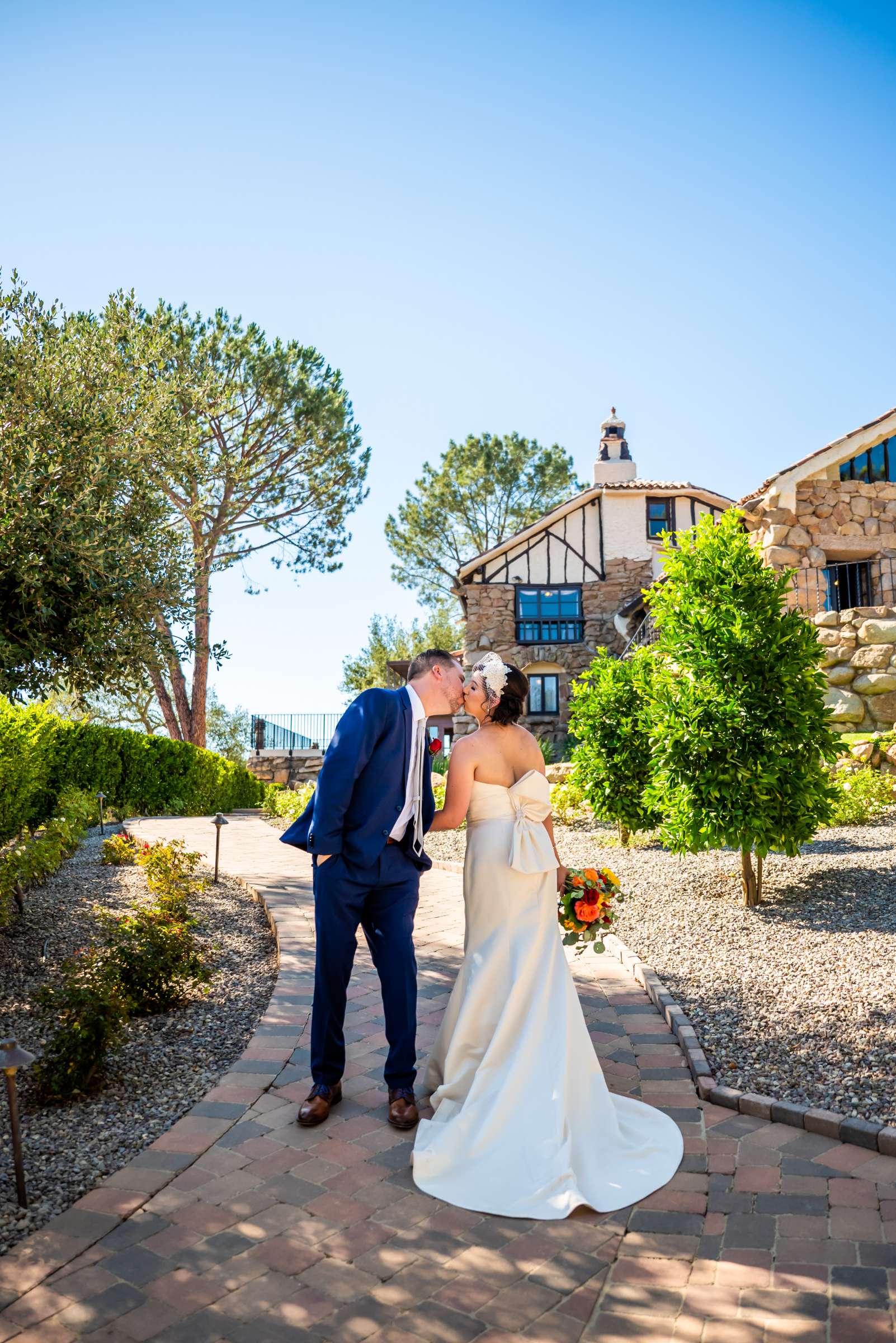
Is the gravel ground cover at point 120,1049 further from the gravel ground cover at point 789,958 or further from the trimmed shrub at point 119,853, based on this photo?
the gravel ground cover at point 789,958

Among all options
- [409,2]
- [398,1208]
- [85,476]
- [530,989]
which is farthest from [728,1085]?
[409,2]

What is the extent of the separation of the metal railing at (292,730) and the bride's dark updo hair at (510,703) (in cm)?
2177

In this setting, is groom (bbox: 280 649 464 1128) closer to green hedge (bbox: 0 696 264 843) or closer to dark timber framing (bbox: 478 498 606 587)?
green hedge (bbox: 0 696 264 843)

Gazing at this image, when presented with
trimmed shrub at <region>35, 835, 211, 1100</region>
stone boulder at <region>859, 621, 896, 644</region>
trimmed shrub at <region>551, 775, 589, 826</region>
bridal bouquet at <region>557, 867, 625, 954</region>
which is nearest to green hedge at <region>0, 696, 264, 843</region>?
trimmed shrub at <region>35, 835, 211, 1100</region>

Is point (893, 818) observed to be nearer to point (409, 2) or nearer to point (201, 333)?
point (409, 2)

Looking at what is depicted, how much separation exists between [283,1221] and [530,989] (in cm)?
121

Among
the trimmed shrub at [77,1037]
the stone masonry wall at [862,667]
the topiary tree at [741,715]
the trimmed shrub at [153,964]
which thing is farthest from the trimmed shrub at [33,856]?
the stone masonry wall at [862,667]

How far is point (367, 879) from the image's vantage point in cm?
359

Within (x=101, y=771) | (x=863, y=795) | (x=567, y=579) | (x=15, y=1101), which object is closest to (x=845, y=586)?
(x=863, y=795)

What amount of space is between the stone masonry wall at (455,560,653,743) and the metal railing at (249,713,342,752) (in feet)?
14.4

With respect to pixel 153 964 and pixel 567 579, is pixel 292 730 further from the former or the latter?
pixel 153 964

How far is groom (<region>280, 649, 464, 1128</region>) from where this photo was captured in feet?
11.7

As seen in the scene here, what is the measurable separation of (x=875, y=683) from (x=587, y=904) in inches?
404

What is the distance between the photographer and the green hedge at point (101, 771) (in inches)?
254
